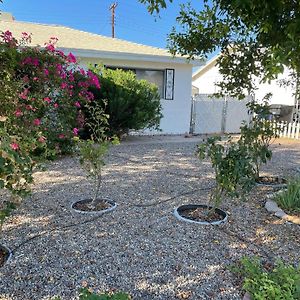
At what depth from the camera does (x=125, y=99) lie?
31.8ft

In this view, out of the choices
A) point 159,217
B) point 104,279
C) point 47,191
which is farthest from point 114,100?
point 104,279

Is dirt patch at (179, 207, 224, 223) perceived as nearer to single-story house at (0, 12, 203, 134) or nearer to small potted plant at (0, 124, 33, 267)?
small potted plant at (0, 124, 33, 267)

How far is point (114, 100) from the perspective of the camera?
9516 mm

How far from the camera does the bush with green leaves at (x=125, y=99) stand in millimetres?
9652

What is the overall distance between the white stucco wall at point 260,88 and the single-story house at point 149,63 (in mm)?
2676

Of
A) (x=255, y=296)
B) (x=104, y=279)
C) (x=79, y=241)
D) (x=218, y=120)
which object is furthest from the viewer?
(x=218, y=120)

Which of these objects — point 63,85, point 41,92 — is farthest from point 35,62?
point 63,85

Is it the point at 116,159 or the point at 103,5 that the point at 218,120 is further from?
the point at 103,5

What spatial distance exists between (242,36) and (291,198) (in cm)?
230

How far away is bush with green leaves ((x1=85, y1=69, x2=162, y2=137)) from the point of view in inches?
380

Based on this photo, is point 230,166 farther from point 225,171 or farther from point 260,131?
point 260,131

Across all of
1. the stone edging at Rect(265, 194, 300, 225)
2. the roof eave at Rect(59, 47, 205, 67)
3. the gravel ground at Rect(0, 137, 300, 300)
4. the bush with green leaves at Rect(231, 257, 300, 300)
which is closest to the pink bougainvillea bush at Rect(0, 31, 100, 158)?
the gravel ground at Rect(0, 137, 300, 300)

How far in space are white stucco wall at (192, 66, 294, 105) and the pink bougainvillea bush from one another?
28.5ft

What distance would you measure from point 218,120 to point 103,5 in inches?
796
